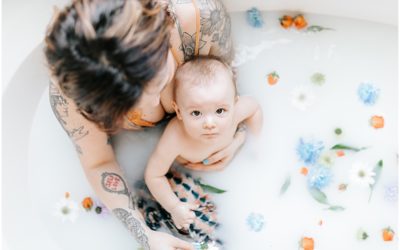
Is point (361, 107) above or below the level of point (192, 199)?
above

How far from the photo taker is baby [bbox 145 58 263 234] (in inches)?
56.1

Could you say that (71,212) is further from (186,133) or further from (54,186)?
(186,133)

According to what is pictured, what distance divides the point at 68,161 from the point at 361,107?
36.8 inches

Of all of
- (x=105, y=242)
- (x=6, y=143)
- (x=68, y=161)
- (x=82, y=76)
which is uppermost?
(x=82, y=76)

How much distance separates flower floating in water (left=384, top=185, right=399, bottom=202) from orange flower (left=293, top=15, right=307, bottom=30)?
0.58 m

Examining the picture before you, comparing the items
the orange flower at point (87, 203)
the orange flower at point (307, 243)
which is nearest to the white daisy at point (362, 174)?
the orange flower at point (307, 243)

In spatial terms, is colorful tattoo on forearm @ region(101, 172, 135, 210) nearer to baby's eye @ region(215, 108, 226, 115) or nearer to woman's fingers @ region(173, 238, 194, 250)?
woman's fingers @ region(173, 238, 194, 250)

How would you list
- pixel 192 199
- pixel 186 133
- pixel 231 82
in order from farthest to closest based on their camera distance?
pixel 192 199 < pixel 186 133 < pixel 231 82

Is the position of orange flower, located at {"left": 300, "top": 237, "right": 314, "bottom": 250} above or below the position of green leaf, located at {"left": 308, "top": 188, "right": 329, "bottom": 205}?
below

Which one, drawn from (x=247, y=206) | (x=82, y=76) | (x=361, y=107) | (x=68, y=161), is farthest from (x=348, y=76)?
(x=82, y=76)

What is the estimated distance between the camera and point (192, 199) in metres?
1.72

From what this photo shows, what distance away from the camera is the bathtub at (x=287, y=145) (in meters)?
1.77

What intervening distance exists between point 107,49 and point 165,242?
768 mm

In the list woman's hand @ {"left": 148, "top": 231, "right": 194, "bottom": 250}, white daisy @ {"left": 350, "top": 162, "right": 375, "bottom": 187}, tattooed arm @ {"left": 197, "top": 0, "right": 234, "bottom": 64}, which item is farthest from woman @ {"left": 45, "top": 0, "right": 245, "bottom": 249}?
white daisy @ {"left": 350, "top": 162, "right": 375, "bottom": 187}
